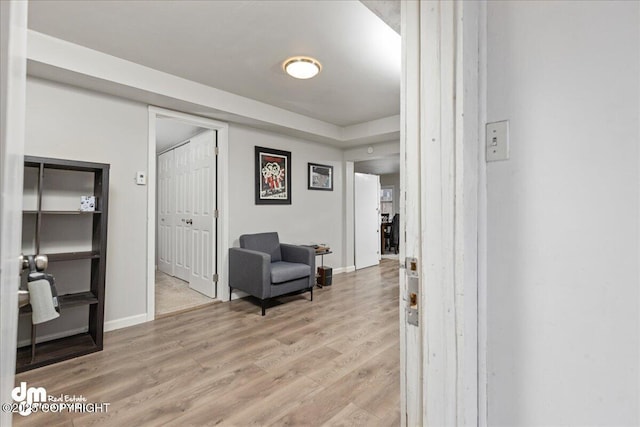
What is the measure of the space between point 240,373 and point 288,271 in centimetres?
139

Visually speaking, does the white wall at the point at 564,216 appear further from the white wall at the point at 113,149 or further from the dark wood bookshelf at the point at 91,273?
the white wall at the point at 113,149

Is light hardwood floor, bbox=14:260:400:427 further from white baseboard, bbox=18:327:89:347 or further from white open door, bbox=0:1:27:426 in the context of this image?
white open door, bbox=0:1:27:426

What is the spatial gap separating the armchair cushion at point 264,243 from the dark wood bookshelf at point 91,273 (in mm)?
1499

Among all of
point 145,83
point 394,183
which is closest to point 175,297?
point 145,83

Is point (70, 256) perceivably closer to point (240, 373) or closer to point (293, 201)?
point (240, 373)

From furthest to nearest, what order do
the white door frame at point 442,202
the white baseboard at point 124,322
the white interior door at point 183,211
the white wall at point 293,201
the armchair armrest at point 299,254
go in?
the white interior door at point 183,211 < the white wall at point 293,201 < the armchair armrest at point 299,254 < the white baseboard at point 124,322 < the white door frame at point 442,202

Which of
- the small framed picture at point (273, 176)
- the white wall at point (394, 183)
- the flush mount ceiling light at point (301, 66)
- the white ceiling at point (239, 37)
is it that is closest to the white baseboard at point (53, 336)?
the small framed picture at point (273, 176)

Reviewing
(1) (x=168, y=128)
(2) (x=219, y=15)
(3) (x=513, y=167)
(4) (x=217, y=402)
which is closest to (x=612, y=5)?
(3) (x=513, y=167)

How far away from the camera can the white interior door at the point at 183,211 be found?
13.9 feet

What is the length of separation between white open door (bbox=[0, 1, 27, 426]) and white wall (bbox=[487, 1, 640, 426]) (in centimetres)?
109

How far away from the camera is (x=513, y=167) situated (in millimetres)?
863

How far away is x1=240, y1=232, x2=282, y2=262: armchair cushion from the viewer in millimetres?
3682

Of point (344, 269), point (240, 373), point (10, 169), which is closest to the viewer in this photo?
point (10, 169)

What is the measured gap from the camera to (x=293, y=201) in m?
4.51
